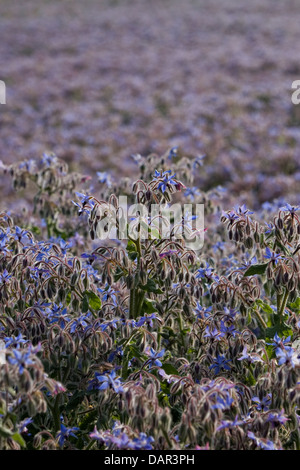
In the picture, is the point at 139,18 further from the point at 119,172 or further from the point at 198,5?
the point at 119,172

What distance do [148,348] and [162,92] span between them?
1152 centimetres

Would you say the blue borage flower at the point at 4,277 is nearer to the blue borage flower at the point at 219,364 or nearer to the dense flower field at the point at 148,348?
the dense flower field at the point at 148,348

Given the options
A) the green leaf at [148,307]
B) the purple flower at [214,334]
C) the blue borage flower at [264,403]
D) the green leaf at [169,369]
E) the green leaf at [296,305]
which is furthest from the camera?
the green leaf at [296,305]

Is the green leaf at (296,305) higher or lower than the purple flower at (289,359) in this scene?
higher

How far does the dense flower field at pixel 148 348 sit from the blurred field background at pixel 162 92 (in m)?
4.33

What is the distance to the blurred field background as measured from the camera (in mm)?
9344

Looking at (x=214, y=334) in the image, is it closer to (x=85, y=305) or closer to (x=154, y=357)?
(x=154, y=357)

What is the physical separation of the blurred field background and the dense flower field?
433 centimetres

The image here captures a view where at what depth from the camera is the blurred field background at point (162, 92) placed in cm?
934

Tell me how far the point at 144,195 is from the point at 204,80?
11.9 metres

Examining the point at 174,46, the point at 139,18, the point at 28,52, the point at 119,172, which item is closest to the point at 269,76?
the point at 174,46

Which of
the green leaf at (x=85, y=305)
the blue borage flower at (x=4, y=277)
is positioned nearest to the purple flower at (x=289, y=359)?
the green leaf at (x=85, y=305)

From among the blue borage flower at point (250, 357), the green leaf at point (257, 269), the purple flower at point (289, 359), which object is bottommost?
the blue borage flower at point (250, 357)

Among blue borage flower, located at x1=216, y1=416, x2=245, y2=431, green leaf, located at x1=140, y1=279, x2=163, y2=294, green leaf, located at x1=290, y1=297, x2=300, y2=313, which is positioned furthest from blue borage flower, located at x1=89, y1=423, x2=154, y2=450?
green leaf, located at x1=290, y1=297, x2=300, y2=313
